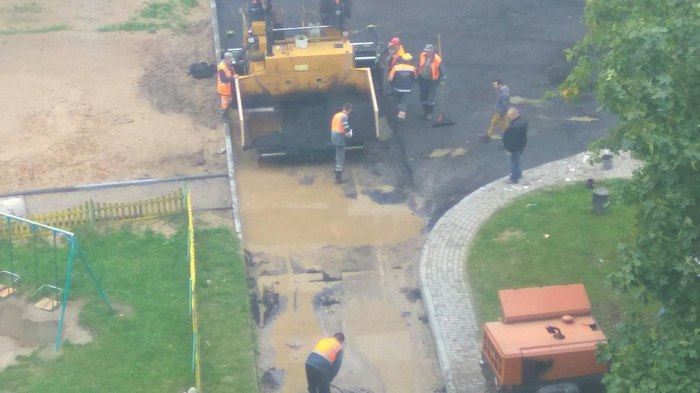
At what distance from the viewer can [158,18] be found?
27172 mm

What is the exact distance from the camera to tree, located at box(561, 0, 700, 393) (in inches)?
368

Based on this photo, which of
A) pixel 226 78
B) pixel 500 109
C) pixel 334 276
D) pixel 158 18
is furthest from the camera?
pixel 158 18

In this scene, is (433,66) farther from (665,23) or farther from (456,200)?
(665,23)

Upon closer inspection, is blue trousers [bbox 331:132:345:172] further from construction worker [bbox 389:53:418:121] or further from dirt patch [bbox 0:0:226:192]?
construction worker [bbox 389:53:418:121]

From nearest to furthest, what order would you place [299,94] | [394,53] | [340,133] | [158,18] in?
[340,133], [299,94], [394,53], [158,18]

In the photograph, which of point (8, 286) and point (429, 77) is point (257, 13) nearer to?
point (429, 77)

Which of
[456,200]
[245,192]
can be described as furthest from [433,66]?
[245,192]

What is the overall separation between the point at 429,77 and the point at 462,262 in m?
5.60

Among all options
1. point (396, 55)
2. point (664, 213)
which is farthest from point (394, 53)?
point (664, 213)

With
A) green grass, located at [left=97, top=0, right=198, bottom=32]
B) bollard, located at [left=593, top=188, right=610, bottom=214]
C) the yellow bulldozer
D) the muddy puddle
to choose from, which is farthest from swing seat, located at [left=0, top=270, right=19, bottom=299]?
green grass, located at [left=97, top=0, right=198, bottom=32]

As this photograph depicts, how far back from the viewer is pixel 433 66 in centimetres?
2053

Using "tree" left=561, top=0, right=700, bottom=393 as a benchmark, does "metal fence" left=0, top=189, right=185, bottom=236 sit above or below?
below

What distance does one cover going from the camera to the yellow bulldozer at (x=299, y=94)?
765 inches

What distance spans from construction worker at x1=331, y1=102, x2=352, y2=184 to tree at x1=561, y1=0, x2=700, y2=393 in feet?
27.4
